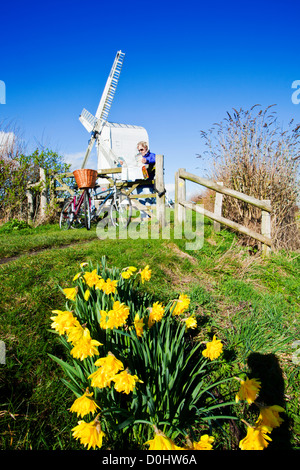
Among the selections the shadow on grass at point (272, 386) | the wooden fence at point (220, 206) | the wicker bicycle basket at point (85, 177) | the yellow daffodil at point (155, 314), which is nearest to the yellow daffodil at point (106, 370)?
the yellow daffodil at point (155, 314)

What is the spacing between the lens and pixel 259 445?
1084mm

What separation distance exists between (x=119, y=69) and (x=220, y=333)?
1984 cm

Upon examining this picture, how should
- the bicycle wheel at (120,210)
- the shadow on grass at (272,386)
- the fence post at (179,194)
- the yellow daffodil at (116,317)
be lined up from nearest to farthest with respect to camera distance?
the yellow daffodil at (116,317) < the shadow on grass at (272,386) < the fence post at (179,194) < the bicycle wheel at (120,210)

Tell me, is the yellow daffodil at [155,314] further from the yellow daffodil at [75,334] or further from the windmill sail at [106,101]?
the windmill sail at [106,101]

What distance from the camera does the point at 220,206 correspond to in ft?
19.2

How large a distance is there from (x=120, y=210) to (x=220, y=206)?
2.70m

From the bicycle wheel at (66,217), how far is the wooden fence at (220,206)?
3.42 meters

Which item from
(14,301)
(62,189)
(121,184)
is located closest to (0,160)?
(62,189)

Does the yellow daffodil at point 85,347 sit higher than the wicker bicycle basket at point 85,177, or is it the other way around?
the wicker bicycle basket at point 85,177

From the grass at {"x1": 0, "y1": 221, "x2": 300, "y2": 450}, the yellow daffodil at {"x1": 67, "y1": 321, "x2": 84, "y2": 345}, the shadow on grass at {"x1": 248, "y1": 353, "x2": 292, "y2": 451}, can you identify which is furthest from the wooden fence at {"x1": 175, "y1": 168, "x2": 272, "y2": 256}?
the yellow daffodil at {"x1": 67, "y1": 321, "x2": 84, "y2": 345}

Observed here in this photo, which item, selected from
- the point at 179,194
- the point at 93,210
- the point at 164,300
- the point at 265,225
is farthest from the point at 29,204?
the point at 164,300

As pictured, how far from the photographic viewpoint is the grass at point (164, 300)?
1649mm
